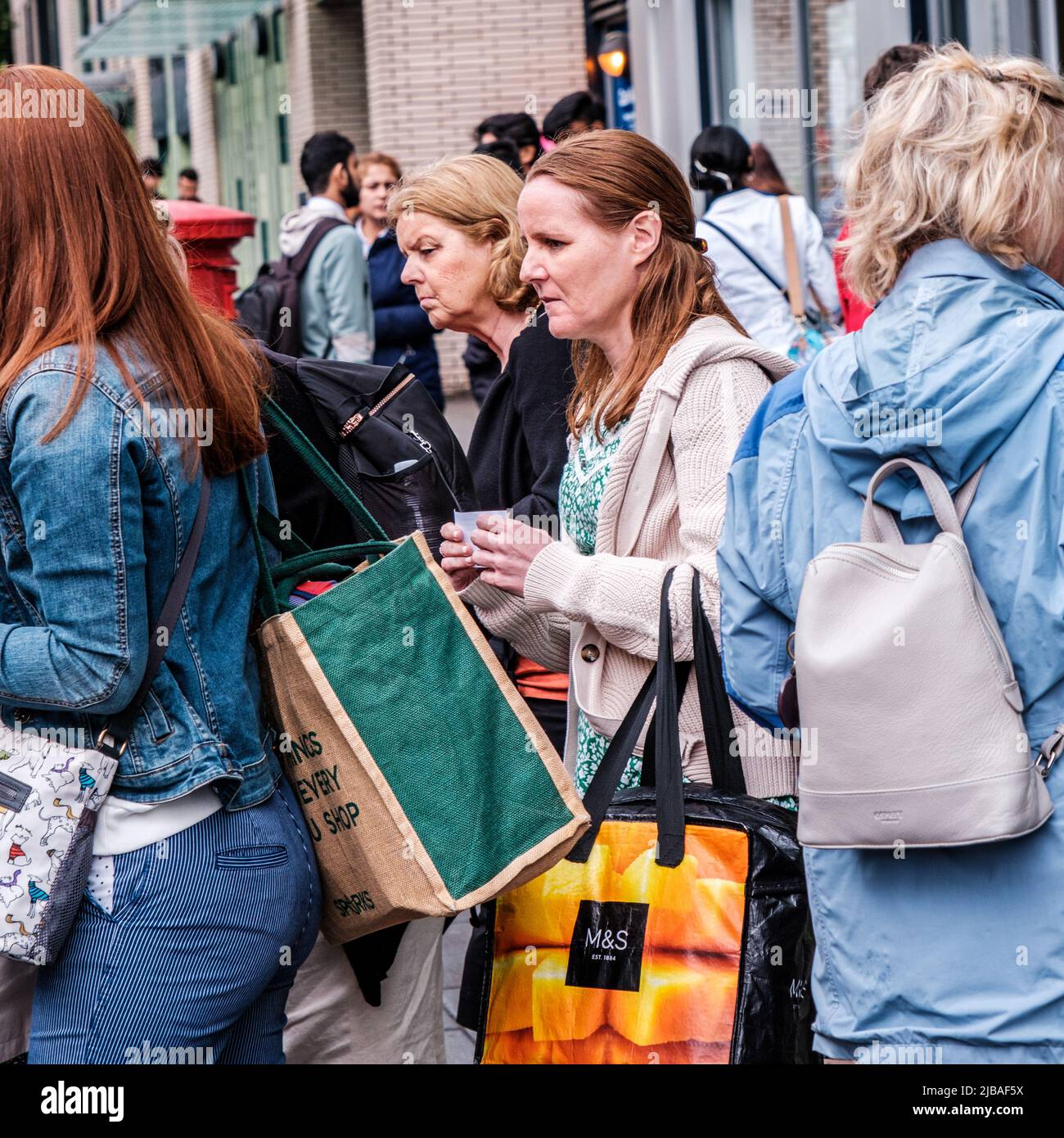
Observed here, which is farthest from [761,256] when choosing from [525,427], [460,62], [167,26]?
[167,26]

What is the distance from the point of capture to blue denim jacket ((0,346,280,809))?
2.11 m

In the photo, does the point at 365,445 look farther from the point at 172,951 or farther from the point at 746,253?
the point at 746,253

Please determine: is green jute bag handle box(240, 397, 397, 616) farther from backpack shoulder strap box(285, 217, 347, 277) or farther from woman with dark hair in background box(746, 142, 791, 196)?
woman with dark hair in background box(746, 142, 791, 196)

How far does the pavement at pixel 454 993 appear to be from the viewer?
160 inches

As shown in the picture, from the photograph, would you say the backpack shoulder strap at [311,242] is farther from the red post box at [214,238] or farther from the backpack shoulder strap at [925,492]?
the backpack shoulder strap at [925,492]

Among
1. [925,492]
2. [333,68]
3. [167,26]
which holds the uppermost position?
[167,26]

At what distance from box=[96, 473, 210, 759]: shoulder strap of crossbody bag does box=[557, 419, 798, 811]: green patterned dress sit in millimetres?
917

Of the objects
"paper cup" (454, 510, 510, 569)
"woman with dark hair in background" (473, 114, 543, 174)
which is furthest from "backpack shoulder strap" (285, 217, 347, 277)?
"paper cup" (454, 510, 510, 569)

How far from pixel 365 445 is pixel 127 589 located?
1257 mm

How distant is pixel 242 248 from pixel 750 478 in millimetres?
23738

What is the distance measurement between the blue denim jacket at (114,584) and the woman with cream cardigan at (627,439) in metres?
0.74

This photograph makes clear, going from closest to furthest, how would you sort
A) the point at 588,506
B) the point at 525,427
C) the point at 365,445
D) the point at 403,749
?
the point at 403,749, the point at 588,506, the point at 365,445, the point at 525,427

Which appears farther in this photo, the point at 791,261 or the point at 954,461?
the point at 791,261

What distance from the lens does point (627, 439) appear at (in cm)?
282
